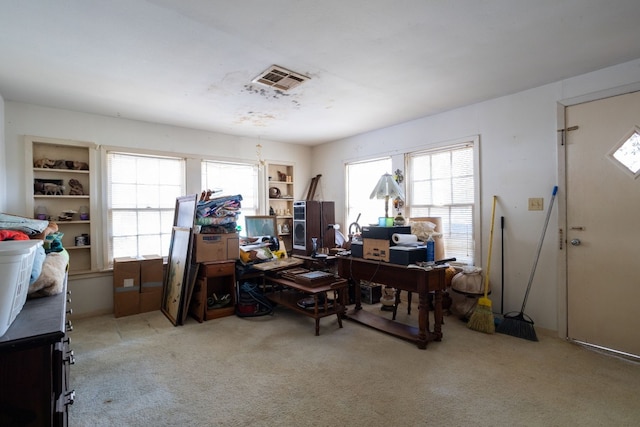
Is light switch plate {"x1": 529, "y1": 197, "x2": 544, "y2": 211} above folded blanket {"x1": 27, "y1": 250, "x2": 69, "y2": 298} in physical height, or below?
above

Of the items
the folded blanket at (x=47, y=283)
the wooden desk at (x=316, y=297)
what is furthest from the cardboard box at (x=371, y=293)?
the folded blanket at (x=47, y=283)

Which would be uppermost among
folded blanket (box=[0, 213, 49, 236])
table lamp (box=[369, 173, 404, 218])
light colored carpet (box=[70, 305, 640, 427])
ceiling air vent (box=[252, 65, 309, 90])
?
ceiling air vent (box=[252, 65, 309, 90])

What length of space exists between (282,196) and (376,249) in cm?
280

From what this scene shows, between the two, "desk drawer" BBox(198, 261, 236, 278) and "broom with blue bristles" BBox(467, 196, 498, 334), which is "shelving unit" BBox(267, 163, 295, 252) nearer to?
"desk drawer" BBox(198, 261, 236, 278)

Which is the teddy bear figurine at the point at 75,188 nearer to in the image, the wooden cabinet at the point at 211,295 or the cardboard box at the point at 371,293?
the wooden cabinet at the point at 211,295

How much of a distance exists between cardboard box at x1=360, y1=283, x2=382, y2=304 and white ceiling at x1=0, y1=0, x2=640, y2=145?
2.38 m

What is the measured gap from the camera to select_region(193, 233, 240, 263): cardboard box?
3.57 metres

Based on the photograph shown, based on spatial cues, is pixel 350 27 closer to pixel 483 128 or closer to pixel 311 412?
pixel 483 128

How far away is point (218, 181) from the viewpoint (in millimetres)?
4824

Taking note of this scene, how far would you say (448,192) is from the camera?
3.92 m

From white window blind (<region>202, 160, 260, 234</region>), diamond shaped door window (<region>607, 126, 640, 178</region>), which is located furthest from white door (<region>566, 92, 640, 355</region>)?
white window blind (<region>202, 160, 260, 234</region>)

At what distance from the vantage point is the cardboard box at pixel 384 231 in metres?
3.07

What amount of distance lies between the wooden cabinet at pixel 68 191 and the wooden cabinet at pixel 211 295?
4.45 ft

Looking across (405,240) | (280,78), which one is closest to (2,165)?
(280,78)
